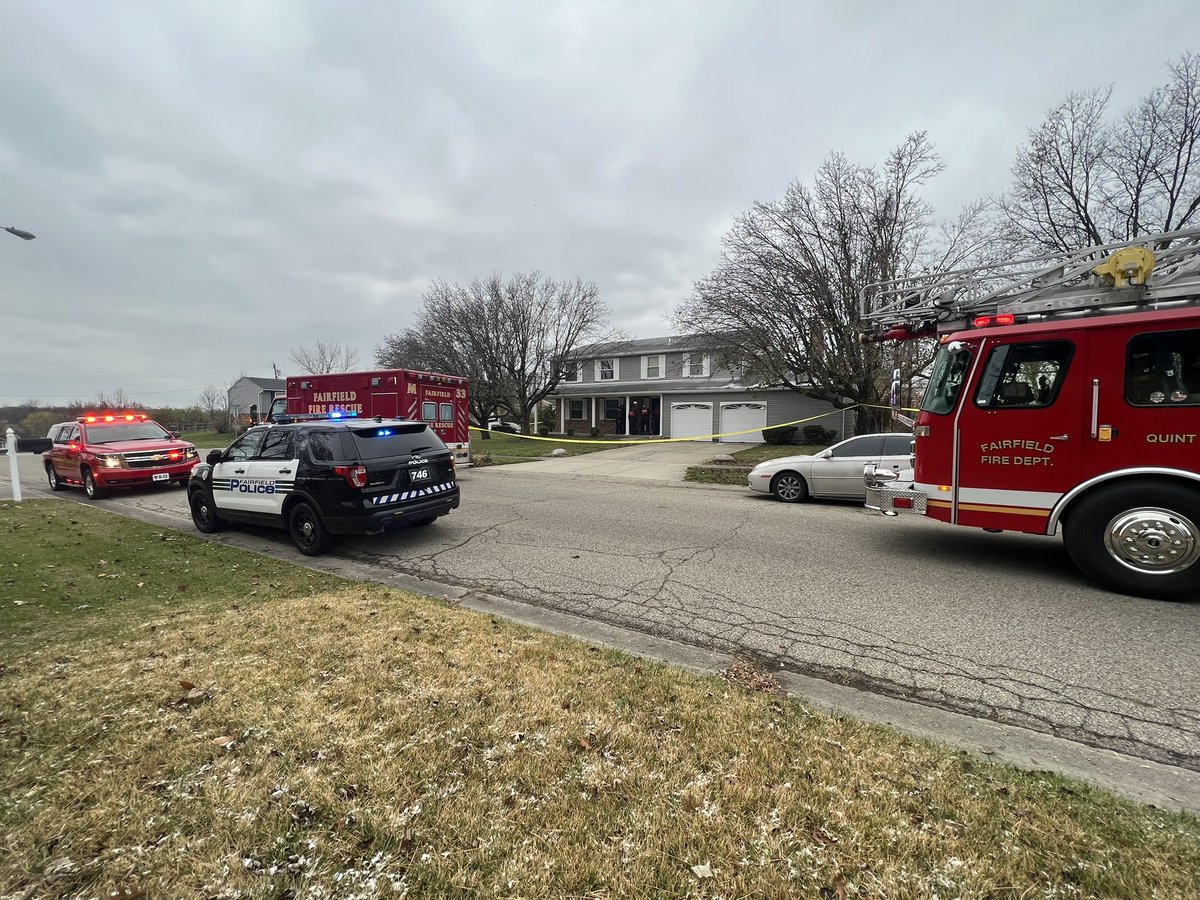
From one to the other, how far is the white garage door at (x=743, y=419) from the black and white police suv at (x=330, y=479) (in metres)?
22.1

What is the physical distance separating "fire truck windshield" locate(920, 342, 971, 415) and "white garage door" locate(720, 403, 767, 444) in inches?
846

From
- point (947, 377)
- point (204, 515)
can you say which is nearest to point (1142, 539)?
point (947, 377)

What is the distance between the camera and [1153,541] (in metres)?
5.10

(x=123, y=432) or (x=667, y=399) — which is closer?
(x=123, y=432)

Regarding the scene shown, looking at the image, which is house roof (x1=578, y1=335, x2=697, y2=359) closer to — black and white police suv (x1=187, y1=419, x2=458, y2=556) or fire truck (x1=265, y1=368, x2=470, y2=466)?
fire truck (x1=265, y1=368, x2=470, y2=466)

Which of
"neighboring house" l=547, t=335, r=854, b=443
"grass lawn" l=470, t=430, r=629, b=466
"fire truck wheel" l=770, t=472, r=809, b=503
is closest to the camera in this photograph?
"fire truck wheel" l=770, t=472, r=809, b=503

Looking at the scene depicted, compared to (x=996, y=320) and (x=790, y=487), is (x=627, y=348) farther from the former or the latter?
(x=996, y=320)

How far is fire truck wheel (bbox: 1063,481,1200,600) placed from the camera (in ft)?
16.4

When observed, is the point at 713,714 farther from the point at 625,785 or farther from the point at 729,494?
the point at 729,494

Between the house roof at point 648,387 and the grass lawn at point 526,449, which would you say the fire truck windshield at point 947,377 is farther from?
the house roof at point 648,387

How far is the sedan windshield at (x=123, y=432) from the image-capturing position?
12.6 m

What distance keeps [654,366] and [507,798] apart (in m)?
31.8

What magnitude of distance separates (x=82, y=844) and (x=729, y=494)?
1121cm

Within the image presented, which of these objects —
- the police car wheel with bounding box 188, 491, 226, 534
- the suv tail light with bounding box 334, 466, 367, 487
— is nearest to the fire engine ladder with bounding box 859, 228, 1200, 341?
the suv tail light with bounding box 334, 466, 367, 487
